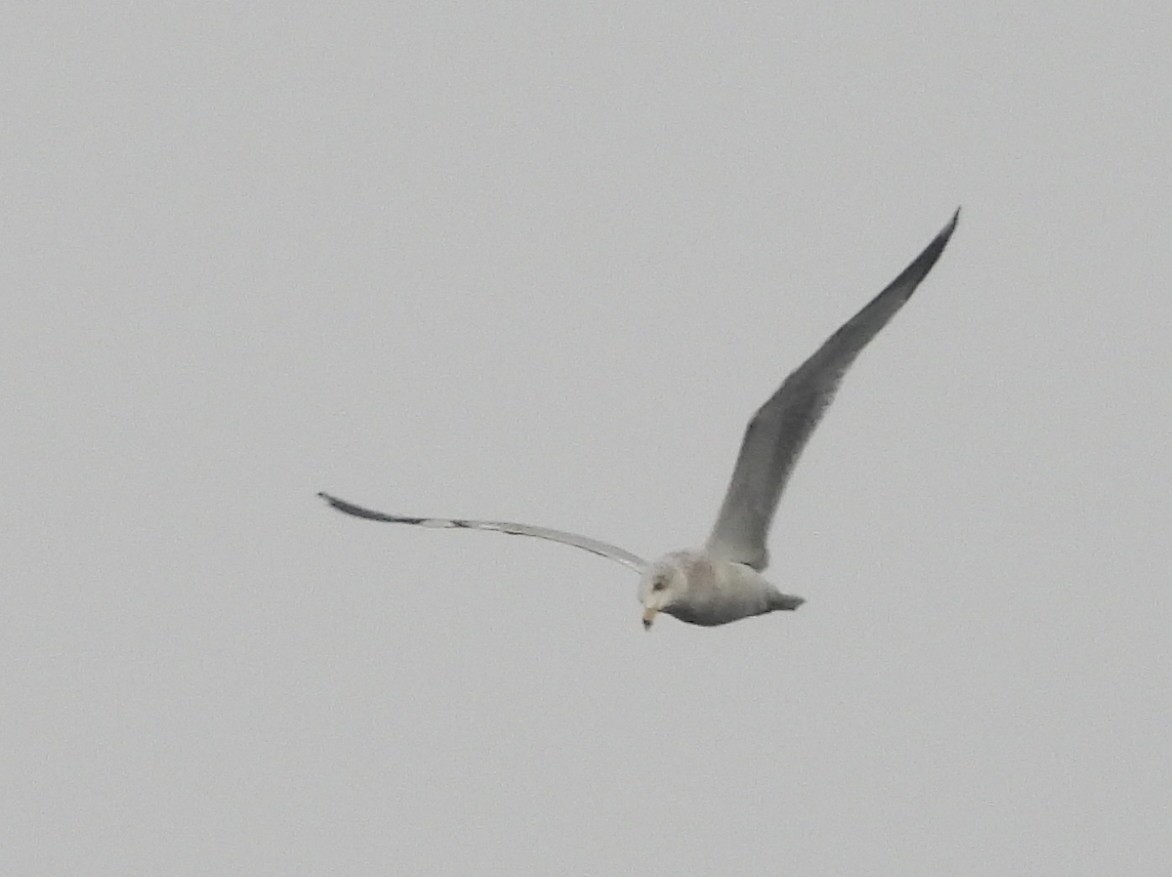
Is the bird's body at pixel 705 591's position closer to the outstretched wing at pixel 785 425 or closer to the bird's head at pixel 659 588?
the bird's head at pixel 659 588

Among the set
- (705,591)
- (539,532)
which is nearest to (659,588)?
(705,591)

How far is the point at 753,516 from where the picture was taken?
17.8 m

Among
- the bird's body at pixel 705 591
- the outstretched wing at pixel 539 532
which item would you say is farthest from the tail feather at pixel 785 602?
the outstretched wing at pixel 539 532

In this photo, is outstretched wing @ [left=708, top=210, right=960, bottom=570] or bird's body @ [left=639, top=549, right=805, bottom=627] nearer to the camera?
outstretched wing @ [left=708, top=210, right=960, bottom=570]

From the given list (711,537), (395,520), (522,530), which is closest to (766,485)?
(711,537)

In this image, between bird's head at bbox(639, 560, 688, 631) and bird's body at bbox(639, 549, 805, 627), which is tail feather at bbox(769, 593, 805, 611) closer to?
bird's body at bbox(639, 549, 805, 627)

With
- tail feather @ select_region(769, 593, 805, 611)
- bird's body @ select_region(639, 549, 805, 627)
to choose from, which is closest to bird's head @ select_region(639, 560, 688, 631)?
bird's body @ select_region(639, 549, 805, 627)

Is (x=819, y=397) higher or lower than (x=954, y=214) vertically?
lower

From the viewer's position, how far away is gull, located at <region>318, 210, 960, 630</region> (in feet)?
53.3

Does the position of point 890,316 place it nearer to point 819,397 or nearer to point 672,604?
point 819,397

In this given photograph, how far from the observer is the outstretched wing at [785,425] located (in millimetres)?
15906

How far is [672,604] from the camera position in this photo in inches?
655

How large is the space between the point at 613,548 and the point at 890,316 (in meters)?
2.78

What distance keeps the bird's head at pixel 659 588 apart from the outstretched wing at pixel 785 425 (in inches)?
45.1
